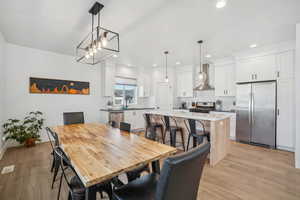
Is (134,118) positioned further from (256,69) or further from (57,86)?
(256,69)

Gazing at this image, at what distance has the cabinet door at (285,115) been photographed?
3.33 metres

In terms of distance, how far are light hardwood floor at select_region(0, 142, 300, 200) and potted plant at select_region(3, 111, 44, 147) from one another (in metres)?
0.37

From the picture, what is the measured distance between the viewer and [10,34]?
9.98 ft

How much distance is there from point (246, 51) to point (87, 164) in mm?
4838

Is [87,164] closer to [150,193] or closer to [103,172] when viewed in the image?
[103,172]

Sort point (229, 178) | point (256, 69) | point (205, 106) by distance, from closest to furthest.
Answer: point (229, 178) → point (256, 69) → point (205, 106)

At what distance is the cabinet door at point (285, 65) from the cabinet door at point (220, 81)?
1.45 meters

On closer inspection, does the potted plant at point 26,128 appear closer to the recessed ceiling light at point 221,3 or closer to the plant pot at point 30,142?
the plant pot at point 30,142

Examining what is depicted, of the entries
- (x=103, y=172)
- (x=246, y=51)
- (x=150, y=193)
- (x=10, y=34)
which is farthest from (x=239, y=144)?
(x=10, y=34)

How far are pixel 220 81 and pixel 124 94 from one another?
12.5 feet

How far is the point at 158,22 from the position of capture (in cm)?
254

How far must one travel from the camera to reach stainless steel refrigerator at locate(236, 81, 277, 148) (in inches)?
140

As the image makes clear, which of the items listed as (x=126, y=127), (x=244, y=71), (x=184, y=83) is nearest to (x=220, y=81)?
(x=244, y=71)

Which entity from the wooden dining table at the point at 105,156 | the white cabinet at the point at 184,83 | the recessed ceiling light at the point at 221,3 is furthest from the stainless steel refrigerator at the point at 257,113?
the wooden dining table at the point at 105,156
